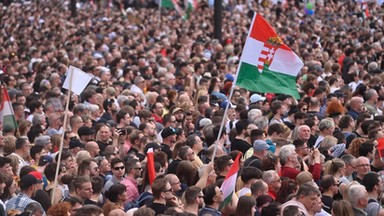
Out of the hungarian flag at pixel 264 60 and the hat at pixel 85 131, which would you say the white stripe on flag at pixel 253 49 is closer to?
the hungarian flag at pixel 264 60

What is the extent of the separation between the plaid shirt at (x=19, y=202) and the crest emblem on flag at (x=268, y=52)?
152 inches

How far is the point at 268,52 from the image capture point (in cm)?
1424

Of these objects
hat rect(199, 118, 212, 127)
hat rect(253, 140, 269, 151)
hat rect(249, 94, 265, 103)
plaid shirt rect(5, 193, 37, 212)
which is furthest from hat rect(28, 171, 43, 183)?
hat rect(249, 94, 265, 103)

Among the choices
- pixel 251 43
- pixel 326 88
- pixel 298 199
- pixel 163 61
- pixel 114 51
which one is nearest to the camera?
pixel 298 199

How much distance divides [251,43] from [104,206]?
12.3 ft

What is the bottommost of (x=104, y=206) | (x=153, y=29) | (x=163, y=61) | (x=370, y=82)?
(x=153, y=29)

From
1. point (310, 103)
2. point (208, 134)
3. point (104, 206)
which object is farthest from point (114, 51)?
point (104, 206)

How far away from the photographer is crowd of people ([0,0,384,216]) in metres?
11.5

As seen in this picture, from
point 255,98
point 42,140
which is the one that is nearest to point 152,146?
point 42,140

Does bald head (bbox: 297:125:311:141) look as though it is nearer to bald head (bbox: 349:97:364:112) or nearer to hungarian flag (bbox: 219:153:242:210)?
bald head (bbox: 349:97:364:112)

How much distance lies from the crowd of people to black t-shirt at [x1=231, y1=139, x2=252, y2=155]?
1cm

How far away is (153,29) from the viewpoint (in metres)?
34.0

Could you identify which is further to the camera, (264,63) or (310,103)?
(310,103)

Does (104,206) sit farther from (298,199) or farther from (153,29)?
(153,29)
